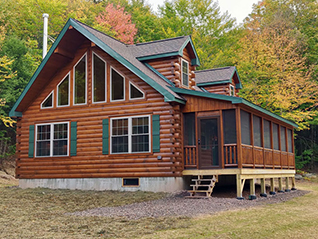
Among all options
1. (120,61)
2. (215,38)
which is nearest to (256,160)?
(120,61)

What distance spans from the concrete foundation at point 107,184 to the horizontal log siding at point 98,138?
0.67 ft

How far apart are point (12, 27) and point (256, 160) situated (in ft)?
90.8

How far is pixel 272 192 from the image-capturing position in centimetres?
1800

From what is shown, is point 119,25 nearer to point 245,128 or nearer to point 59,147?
point 59,147

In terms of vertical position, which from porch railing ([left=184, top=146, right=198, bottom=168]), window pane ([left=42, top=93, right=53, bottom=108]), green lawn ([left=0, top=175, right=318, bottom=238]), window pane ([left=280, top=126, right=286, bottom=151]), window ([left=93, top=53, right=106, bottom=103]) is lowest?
green lawn ([left=0, top=175, right=318, bottom=238])

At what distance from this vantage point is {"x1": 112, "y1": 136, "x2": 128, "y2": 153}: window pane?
16203mm

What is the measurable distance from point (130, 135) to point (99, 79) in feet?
10.3

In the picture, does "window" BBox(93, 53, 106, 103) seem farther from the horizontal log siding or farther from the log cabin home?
the horizontal log siding

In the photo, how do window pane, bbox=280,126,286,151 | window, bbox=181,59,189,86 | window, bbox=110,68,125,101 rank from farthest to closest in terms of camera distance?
window pane, bbox=280,126,286,151, window, bbox=181,59,189,86, window, bbox=110,68,125,101

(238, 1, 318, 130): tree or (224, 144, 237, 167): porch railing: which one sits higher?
(238, 1, 318, 130): tree

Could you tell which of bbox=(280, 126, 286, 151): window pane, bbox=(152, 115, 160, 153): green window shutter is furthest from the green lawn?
bbox=(280, 126, 286, 151): window pane

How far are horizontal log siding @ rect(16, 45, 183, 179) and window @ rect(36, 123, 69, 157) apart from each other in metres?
0.29

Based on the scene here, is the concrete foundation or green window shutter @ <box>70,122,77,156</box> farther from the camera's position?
green window shutter @ <box>70,122,77,156</box>

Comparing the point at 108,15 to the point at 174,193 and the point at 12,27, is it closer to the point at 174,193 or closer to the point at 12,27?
the point at 12,27
